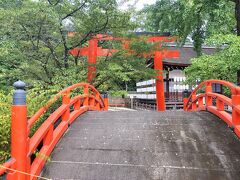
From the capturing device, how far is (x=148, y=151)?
4.59 m

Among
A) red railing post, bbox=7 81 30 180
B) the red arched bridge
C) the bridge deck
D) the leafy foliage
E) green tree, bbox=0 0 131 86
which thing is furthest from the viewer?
green tree, bbox=0 0 131 86

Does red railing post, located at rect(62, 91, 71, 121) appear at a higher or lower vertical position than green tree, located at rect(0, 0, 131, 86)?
lower

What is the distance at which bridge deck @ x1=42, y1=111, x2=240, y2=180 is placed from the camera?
4.00 m

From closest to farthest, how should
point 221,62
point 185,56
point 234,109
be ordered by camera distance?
point 234,109
point 221,62
point 185,56

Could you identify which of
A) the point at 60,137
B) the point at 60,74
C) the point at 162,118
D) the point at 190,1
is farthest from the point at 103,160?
the point at 190,1

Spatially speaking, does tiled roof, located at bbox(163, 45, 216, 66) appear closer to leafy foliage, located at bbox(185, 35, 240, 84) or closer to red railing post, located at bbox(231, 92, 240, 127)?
leafy foliage, located at bbox(185, 35, 240, 84)

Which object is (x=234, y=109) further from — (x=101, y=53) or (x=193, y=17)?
(x=101, y=53)

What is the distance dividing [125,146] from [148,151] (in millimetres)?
420

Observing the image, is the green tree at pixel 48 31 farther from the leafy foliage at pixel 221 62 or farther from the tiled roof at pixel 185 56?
the tiled roof at pixel 185 56

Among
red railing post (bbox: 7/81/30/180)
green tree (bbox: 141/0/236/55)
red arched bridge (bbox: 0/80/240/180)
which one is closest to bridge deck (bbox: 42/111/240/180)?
red arched bridge (bbox: 0/80/240/180)

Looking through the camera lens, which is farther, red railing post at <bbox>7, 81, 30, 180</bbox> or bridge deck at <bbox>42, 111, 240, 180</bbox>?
bridge deck at <bbox>42, 111, 240, 180</bbox>

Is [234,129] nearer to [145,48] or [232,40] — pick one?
[232,40]

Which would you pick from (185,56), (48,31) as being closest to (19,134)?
(48,31)

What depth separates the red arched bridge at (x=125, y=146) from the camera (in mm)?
3690
